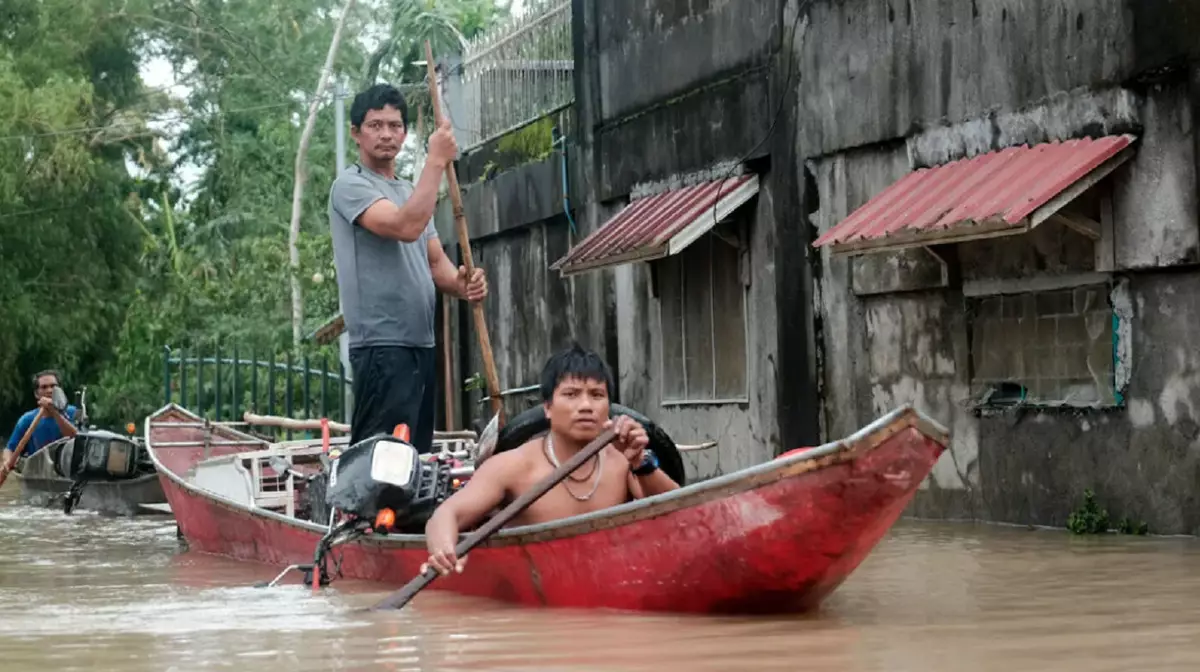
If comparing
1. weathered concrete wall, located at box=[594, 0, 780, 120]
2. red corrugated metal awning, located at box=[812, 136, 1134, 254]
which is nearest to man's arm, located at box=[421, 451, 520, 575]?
red corrugated metal awning, located at box=[812, 136, 1134, 254]

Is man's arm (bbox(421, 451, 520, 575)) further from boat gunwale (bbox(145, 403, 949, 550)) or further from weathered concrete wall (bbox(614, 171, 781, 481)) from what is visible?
weathered concrete wall (bbox(614, 171, 781, 481))

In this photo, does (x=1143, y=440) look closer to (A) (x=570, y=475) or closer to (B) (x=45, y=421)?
(A) (x=570, y=475)

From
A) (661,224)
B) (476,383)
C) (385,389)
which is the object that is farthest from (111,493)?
(385,389)

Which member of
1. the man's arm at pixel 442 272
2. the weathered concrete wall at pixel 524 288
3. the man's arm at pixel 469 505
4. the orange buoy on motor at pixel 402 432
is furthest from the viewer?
the weathered concrete wall at pixel 524 288

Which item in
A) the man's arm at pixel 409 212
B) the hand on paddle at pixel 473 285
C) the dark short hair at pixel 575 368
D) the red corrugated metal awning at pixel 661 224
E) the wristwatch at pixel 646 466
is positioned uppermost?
the red corrugated metal awning at pixel 661 224

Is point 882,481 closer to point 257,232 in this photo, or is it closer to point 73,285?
point 73,285

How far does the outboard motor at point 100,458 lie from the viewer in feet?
52.3

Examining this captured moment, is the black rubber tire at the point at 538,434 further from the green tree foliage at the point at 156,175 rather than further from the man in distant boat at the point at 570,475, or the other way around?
the green tree foliage at the point at 156,175

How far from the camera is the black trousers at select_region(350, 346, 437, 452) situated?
836 cm

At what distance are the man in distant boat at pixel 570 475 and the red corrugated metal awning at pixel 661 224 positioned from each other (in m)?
5.94

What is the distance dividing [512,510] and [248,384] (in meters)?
23.0

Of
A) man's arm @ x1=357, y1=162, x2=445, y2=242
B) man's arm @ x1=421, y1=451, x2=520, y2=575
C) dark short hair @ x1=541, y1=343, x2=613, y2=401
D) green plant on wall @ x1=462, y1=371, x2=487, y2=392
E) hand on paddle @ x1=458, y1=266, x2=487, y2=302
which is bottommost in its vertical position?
man's arm @ x1=421, y1=451, x2=520, y2=575

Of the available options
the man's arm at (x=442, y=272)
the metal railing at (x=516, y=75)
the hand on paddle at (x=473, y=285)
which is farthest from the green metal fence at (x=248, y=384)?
the hand on paddle at (x=473, y=285)

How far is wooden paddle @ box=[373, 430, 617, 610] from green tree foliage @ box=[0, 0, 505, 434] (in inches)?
715
